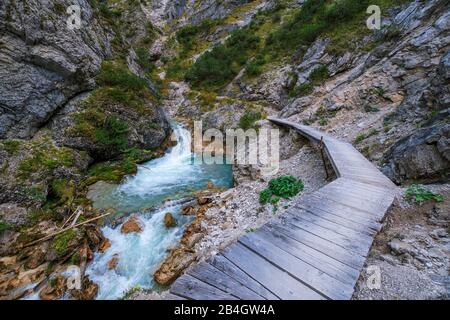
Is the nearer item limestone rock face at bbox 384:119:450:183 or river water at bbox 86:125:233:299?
limestone rock face at bbox 384:119:450:183

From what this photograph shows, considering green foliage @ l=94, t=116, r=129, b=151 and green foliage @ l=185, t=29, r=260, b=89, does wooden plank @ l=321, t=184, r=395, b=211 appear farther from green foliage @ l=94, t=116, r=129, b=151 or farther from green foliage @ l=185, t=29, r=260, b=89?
green foliage @ l=185, t=29, r=260, b=89

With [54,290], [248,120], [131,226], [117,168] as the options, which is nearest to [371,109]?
[248,120]

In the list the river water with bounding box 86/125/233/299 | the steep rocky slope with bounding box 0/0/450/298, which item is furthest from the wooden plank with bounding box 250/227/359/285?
the river water with bounding box 86/125/233/299

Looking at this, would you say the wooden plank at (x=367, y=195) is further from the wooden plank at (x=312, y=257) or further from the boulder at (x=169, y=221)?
the boulder at (x=169, y=221)

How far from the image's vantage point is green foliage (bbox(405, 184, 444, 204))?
3705mm

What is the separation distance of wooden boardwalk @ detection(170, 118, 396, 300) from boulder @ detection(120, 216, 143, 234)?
5.49m

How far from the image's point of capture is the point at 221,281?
6.99ft

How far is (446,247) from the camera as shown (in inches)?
110

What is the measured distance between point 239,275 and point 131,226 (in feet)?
19.5

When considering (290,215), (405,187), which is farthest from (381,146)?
(290,215)

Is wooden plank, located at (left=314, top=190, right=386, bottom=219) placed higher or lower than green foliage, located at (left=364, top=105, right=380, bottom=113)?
lower

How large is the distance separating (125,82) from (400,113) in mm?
14911
